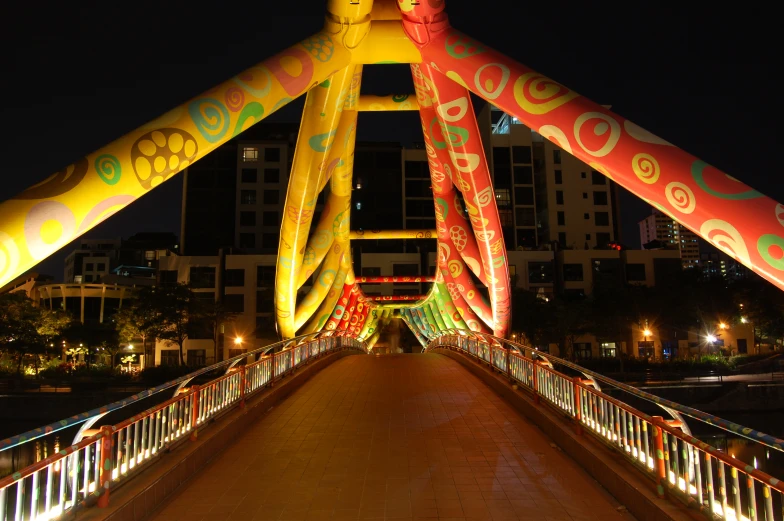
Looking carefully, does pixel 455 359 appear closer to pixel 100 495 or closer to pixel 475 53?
pixel 475 53

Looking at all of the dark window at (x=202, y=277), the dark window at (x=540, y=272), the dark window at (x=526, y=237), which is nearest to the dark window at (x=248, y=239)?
the dark window at (x=202, y=277)

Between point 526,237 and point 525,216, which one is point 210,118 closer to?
point 526,237

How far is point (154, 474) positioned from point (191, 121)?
4.35 meters

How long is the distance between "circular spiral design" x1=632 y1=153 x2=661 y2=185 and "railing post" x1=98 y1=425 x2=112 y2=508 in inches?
235

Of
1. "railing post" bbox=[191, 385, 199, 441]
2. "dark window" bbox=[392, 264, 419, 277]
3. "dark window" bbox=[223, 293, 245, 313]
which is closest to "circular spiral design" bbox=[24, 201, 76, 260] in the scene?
"railing post" bbox=[191, 385, 199, 441]

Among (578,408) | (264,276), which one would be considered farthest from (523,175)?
(578,408)

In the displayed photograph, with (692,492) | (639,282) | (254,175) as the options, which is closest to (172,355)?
(254,175)

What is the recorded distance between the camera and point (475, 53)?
8945 millimetres

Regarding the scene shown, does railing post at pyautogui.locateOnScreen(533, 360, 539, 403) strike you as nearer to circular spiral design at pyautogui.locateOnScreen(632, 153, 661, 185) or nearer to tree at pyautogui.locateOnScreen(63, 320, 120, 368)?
circular spiral design at pyautogui.locateOnScreen(632, 153, 661, 185)

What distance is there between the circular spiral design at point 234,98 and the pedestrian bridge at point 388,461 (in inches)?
145

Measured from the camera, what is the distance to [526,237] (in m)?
52.1

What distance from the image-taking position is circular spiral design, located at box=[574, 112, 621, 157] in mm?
6991

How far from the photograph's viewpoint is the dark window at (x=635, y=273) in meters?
44.8

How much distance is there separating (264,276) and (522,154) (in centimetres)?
2591
